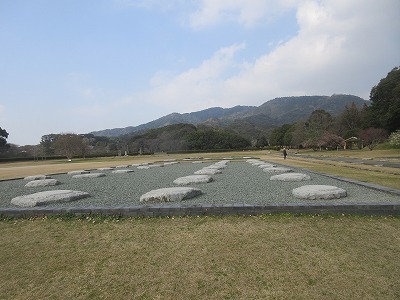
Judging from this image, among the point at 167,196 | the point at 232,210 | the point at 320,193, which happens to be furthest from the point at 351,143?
the point at 232,210

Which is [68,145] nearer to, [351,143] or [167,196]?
[167,196]

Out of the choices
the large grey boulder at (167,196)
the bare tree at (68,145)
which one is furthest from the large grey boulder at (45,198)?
the bare tree at (68,145)

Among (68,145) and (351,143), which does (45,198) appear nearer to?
(68,145)

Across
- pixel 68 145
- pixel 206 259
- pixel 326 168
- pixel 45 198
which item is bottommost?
pixel 326 168

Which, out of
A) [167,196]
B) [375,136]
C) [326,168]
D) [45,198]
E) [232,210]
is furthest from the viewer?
[375,136]

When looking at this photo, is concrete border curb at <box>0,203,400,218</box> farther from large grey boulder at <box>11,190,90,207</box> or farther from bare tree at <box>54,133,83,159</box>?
bare tree at <box>54,133,83,159</box>

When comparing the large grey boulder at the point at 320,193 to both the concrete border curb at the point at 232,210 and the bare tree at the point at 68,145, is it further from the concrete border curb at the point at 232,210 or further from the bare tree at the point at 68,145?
the bare tree at the point at 68,145

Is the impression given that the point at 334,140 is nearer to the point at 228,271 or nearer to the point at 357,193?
the point at 357,193

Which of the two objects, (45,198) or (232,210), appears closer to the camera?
(232,210)

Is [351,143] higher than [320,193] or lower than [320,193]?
lower

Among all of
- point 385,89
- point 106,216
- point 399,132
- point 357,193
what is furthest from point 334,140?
point 106,216

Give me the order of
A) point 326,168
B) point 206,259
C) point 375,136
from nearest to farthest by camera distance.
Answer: point 206,259
point 326,168
point 375,136

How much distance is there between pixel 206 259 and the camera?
4.10m

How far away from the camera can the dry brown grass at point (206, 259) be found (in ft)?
11.3
